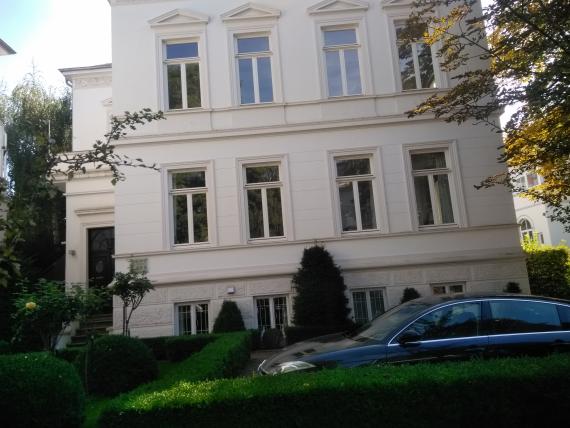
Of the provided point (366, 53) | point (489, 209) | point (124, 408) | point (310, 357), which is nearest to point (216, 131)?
point (366, 53)

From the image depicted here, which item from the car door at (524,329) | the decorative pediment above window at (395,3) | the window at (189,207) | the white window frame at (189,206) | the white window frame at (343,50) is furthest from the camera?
the decorative pediment above window at (395,3)

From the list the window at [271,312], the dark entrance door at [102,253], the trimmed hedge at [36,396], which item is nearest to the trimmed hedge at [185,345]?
the window at [271,312]

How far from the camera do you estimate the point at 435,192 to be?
1373cm

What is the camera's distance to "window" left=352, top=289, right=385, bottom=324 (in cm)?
1302

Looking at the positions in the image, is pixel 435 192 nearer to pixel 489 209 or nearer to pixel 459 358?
pixel 489 209

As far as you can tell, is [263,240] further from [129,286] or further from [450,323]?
[450,323]

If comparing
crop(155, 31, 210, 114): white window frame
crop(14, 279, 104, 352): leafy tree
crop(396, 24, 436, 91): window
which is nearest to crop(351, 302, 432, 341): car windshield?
crop(14, 279, 104, 352): leafy tree

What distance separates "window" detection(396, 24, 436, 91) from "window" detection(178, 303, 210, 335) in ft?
28.2

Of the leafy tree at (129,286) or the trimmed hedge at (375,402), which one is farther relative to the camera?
the leafy tree at (129,286)

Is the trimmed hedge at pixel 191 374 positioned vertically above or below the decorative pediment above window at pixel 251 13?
below

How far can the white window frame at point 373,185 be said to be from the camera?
13.3 meters

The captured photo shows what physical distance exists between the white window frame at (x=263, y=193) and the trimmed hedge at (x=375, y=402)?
27.9ft

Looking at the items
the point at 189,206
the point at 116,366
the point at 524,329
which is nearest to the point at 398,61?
the point at 189,206

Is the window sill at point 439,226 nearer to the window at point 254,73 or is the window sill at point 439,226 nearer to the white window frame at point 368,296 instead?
the white window frame at point 368,296
